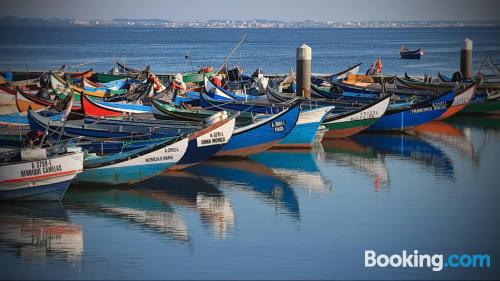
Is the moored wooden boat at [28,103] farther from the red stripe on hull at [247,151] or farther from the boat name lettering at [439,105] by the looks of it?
the boat name lettering at [439,105]

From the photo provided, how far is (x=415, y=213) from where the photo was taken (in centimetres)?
1948

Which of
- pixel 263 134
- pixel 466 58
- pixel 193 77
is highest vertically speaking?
pixel 466 58

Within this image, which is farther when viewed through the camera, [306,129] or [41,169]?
[306,129]

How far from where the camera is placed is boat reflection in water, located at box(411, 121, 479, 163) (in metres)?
27.7

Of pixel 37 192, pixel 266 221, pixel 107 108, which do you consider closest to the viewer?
pixel 266 221

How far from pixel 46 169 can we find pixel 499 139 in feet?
50.7

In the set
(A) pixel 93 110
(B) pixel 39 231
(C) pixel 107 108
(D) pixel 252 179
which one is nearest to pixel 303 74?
(C) pixel 107 108

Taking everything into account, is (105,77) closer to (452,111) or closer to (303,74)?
(303,74)

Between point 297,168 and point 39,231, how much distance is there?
319 inches

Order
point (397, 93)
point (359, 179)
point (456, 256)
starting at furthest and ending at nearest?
point (397, 93) → point (359, 179) → point (456, 256)

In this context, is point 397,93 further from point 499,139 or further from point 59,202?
point 59,202

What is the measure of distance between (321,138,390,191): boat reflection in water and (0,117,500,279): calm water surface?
7 centimetres

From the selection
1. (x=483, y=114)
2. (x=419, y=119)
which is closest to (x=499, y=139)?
(x=419, y=119)

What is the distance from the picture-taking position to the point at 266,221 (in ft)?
61.6
